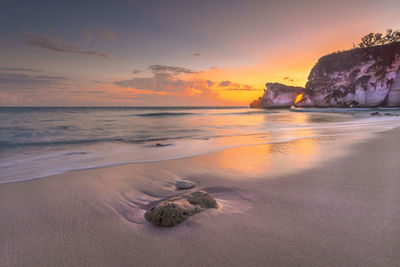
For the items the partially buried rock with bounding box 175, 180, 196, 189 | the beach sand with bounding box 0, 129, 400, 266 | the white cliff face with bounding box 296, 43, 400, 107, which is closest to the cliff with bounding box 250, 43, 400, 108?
the white cliff face with bounding box 296, 43, 400, 107

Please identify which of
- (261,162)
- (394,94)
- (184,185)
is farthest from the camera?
(394,94)

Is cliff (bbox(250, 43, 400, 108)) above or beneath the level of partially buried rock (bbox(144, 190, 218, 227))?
above

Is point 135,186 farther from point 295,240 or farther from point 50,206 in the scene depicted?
point 295,240

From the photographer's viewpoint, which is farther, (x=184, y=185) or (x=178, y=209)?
(x=184, y=185)

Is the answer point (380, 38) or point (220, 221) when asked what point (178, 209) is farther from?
point (380, 38)

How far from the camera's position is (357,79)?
137 feet

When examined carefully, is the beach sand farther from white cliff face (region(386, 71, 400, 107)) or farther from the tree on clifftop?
the tree on clifftop

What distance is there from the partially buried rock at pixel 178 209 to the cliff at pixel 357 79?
169 ft

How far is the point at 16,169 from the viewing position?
4.55 m

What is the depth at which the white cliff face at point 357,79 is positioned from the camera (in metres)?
38.1

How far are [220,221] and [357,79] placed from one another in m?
53.3

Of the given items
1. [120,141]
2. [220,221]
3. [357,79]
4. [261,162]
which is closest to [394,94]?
[357,79]

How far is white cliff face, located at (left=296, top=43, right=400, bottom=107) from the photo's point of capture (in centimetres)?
3806

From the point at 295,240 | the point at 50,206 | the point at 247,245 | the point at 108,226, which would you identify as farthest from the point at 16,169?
the point at 295,240
